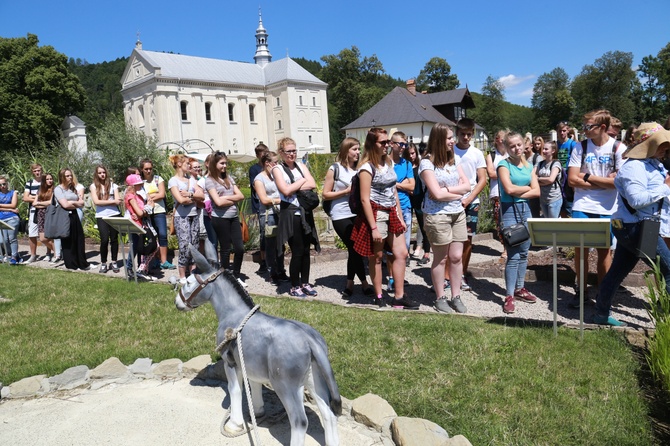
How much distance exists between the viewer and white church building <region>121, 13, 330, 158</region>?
230ft

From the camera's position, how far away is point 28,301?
298 inches

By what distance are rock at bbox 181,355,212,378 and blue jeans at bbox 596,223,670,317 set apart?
4.06 metres

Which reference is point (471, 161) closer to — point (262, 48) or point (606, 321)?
point (606, 321)

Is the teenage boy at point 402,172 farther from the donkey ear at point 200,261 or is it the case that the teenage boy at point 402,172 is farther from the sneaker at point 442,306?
the donkey ear at point 200,261

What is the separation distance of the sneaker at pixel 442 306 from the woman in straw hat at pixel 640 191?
1.87m

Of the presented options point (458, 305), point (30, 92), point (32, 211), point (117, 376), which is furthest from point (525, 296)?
point (30, 92)

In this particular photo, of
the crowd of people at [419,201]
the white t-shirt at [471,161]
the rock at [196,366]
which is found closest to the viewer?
the rock at [196,366]

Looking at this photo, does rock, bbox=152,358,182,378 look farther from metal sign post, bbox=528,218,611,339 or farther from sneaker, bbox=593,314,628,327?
sneaker, bbox=593,314,628,327

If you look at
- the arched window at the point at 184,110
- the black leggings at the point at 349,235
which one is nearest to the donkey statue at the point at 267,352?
the black leggings at the point at 349,235

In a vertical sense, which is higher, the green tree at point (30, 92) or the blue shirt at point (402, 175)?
the green tree at point (30, 92)

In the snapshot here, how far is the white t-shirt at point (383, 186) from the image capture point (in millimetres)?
6039

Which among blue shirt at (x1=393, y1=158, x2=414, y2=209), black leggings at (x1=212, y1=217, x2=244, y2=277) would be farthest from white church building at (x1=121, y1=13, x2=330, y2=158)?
blue shirt at (x1=393, y1=158, x2=414, y2=209)

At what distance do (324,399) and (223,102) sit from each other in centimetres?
7723

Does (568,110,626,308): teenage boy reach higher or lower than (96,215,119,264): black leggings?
higher
